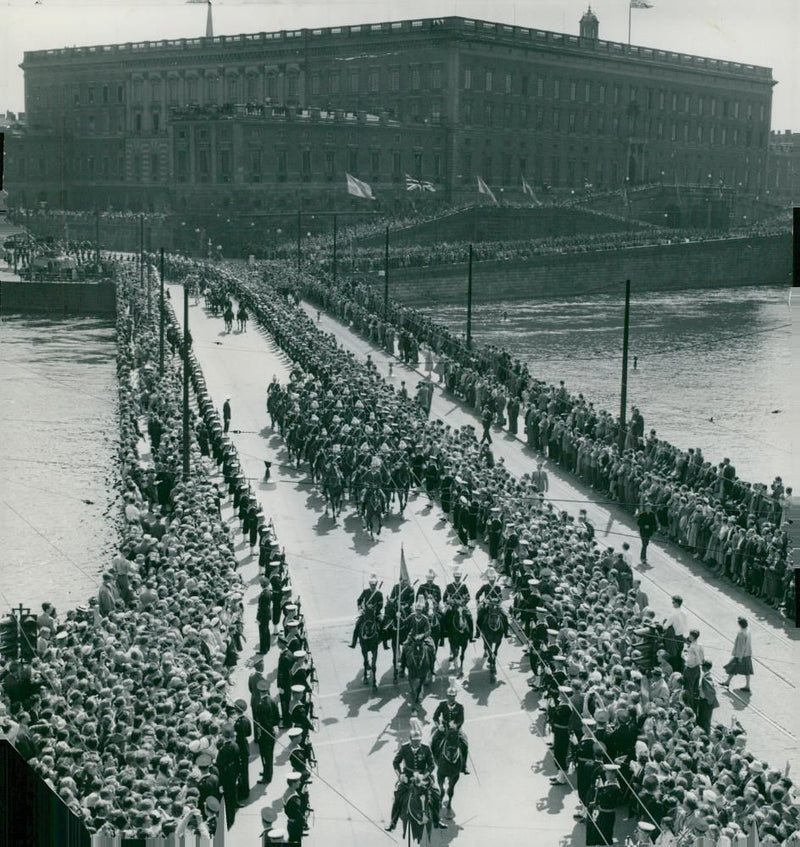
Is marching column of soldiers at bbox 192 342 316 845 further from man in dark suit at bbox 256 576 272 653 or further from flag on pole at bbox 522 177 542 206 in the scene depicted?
flag on pole at bbox 522 177 542 206

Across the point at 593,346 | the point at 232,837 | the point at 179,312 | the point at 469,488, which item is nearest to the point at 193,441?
the point at 469,488

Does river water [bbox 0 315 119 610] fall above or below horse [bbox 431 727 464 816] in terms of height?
below

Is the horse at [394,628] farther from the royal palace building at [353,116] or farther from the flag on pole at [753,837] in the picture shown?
the royal palace building at [353,116]

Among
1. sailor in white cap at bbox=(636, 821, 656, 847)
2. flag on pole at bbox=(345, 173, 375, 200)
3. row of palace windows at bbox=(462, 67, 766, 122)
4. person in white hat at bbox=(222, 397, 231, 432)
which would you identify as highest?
row of palace windows at bbox=(462, 67, 766, 122)

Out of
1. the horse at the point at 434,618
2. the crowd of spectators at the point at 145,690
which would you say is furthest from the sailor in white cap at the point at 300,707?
the horse at the point at 434,618

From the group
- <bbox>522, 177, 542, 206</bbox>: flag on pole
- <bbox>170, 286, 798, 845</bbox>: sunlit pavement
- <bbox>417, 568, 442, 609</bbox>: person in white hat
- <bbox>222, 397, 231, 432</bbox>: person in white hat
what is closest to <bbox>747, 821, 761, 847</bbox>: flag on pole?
<bbox>170, 286, 798, 845</bbox>: sunlit pavement
